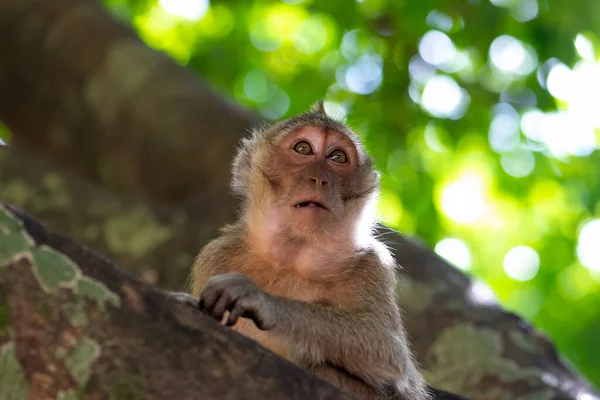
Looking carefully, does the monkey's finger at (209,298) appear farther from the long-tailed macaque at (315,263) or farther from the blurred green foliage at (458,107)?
the blurred green foliage at (458,107)

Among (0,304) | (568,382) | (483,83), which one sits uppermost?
(483,83)

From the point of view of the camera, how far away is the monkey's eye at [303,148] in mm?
4293

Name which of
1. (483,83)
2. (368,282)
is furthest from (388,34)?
(368,282)

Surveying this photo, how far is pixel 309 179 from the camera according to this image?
4.07 metres

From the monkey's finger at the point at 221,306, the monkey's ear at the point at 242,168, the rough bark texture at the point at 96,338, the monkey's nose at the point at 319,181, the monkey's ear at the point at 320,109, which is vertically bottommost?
the rough bark texture at the point at 96,338

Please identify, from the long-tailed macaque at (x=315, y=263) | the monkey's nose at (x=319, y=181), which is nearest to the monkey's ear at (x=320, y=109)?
the long-tailed macaque at (x=315, y=263)

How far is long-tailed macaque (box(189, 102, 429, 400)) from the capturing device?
3.50 metres

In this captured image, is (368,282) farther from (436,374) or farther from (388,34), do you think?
(388,34)

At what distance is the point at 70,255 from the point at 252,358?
0.56 m

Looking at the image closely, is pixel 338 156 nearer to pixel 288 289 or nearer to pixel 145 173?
pixel 288 289

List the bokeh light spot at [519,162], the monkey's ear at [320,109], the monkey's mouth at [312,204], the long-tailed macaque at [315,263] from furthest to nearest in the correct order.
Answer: the bokeh light spot at [519,162], the monkey's ear at [320,109], the monkey's mouth at [312,204], the long-tailed macaque at [315,263]

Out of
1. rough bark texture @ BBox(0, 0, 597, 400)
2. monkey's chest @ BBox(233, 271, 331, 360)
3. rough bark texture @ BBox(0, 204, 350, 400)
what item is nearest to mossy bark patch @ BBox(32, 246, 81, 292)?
rough bark texture @ BBox(0, 204, 350, 400)

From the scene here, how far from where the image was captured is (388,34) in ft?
23.8

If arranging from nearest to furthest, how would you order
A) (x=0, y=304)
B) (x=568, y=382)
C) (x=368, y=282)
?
(x=0, y=304) → (x=368, y=282) → (x=568, y=382)
